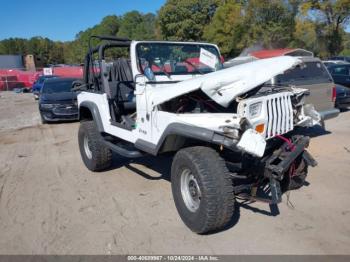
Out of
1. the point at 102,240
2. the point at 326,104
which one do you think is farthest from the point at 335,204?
the point at 326,104

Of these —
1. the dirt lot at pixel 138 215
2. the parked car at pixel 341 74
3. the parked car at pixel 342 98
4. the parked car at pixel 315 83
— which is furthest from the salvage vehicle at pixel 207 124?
the parked car at pixel 341 74

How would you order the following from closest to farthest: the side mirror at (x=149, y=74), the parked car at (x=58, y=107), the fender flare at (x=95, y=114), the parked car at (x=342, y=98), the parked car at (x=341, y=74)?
the side mirror at (x=149, y=74)
the fender flare at (x=95, y=114)
the parked car at (x=342, y=98)
the parked car at (x=58, y=107)
the parked car at (x=341, y=74)

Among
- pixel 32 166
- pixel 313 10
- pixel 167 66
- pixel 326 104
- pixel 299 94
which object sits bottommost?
pixel 32 166

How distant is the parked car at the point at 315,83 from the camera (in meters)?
7.66

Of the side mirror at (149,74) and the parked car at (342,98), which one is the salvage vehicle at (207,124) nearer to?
the side mirror at (149,74)

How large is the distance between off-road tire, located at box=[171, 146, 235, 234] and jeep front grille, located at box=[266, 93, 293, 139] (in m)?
0.73

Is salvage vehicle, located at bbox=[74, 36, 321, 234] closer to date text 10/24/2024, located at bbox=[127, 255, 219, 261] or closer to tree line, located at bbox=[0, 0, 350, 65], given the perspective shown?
date text 10/24/2024, located at bbox=[127, 255, 219, 261]

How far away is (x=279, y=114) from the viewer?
13.2ft

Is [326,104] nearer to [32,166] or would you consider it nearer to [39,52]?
[32,166]

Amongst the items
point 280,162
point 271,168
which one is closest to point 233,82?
point 271,168

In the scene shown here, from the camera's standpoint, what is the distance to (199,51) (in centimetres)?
572

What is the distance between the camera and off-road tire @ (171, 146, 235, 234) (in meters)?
3.49

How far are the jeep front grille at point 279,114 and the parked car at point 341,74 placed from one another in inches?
410

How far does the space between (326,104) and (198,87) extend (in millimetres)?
5247
